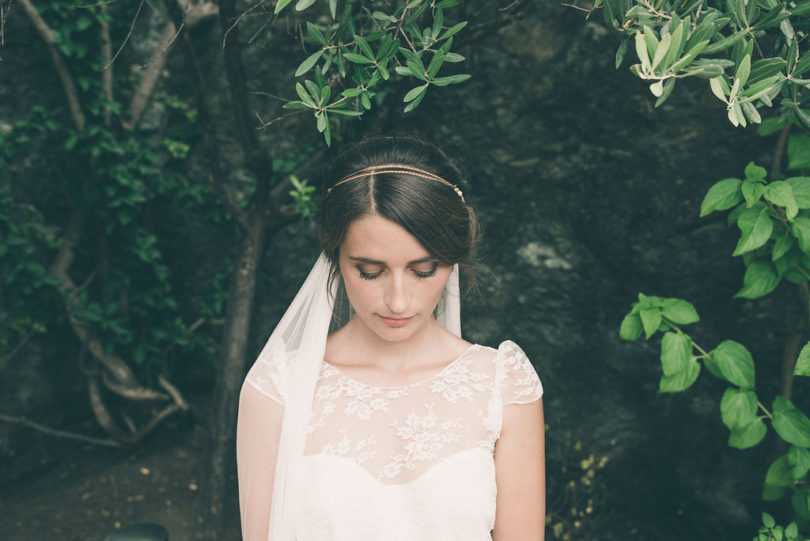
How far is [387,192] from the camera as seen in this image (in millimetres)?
1706

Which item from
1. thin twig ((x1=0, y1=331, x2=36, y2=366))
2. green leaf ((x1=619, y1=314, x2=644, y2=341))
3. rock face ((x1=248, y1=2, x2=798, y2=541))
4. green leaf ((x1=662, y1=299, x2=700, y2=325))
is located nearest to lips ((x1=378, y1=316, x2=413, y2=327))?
green leaf ((x1=619, y1=314, x2=644, y2=341))

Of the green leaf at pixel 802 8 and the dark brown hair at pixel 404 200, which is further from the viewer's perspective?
the dark brown hair at pixel 404 200

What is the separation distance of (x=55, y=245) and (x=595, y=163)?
3293 mm

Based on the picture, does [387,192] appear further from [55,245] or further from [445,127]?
[55,245]

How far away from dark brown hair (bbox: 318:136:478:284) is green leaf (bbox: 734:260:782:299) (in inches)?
40.1

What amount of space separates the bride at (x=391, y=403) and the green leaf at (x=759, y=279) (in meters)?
0.87

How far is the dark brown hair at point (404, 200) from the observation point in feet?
5.55

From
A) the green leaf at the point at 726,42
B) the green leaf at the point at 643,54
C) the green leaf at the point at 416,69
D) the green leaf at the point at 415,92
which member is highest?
the green leaf at the point at 416,69

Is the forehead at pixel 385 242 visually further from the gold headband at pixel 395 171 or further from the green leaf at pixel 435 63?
the green leaf at pixel 435 63

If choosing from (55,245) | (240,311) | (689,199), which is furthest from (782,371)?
(55,245)

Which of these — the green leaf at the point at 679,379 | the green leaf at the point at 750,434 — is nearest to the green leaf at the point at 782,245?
the green leaf at the point at 679,379

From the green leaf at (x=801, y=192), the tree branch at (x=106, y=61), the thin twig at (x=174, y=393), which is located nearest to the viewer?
the green leaf at (x=801, y=192)

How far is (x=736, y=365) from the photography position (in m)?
2.07

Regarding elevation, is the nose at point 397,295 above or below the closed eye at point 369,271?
below
